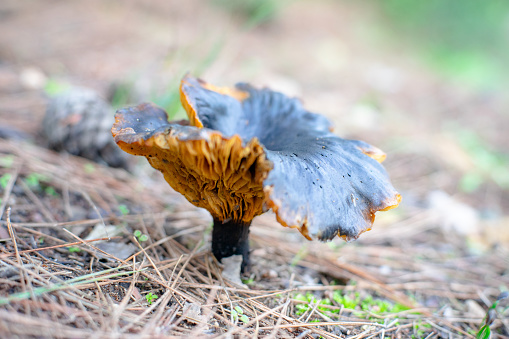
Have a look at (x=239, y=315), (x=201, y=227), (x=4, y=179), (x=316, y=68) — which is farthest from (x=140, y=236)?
(x=316, y=68)

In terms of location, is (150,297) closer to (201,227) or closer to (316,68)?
(201,227)

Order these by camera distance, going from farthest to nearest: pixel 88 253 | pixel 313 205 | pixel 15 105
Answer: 1. pixel 15 105
2. pixel 88 253
3. pixel 313 205

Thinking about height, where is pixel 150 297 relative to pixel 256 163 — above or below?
below

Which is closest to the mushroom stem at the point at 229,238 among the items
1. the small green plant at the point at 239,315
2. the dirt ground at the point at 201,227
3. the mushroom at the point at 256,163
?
the mushroom at the point at 256,163

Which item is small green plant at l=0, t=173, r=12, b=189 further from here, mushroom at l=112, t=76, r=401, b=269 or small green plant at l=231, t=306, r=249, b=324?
small green plant at l=231, t=306, r=249, b=324

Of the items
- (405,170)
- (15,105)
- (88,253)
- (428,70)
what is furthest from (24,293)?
(428,70)

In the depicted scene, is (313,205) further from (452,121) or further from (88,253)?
(452,121)

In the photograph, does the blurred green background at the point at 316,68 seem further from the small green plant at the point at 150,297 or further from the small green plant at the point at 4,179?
the small green plant at the point at 150,297
